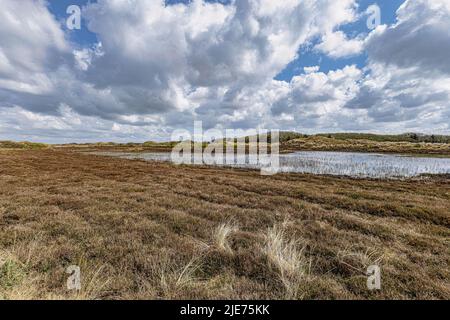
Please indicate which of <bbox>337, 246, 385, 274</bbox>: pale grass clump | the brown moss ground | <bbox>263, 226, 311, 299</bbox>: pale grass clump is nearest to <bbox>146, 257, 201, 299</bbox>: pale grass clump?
the brown moss ground

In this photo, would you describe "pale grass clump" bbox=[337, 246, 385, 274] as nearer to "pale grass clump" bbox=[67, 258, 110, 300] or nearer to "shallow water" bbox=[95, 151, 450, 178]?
"pale grass clump" bbox=[67, 258, 110, 300]

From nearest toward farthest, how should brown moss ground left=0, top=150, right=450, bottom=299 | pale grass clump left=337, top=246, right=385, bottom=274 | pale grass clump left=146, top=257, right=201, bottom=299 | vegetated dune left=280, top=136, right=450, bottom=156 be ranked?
pale grass clump left=146, top=257, right=201, bottom=299, brown moss ground left=0, top=150, right=450, bottom=299, pale grass clump left=337, top=246, right=385, bottom=274, vegetated dune left=280, top=136, right=450, bottom=156

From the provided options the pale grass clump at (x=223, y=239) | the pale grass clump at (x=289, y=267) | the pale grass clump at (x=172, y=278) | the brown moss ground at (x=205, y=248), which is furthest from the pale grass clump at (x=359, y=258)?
the pale grass clump at (x=172, y=278)

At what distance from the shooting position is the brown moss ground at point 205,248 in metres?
4.76

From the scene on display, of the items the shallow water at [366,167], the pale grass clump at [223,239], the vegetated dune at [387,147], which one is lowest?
the shallow water at [366,167]

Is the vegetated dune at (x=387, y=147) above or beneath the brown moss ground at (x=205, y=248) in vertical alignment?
above

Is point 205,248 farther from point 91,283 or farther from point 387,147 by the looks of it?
point 387,147

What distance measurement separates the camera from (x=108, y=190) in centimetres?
1583

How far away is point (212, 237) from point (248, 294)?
3152mm

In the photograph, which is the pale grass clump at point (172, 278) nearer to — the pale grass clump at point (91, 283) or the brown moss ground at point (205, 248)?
the brown moss ground at point (205, 248)

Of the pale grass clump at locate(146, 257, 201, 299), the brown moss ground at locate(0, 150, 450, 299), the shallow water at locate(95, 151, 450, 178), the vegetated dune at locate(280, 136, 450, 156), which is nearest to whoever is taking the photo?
the pale grass clump at locate(146, 257, 201, 299)

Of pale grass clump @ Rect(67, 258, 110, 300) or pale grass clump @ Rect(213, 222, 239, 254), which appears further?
pale grass clump @ Rect(213, 222, 239, 254)

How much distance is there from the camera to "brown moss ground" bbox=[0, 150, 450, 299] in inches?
187

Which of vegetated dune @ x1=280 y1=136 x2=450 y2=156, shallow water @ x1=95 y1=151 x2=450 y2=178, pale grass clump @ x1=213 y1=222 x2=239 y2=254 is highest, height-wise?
vegetated dune @ x1=280 y1=136 x2=450 y2=156
